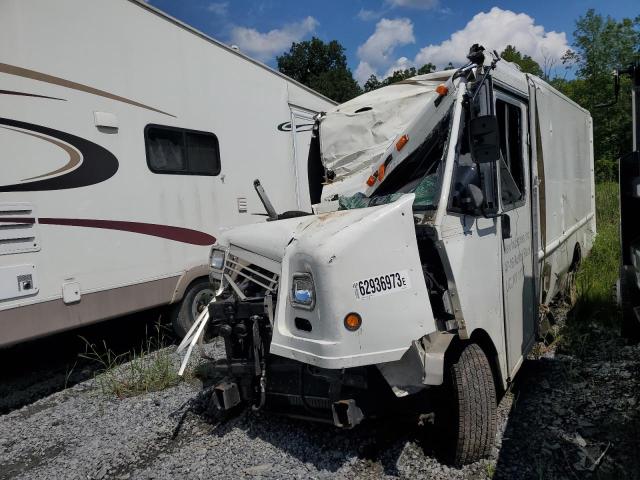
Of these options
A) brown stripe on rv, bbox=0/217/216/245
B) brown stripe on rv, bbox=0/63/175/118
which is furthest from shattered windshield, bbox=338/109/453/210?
brown stripe on rv, bbox=0/63/175/118

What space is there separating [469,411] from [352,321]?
100 centimetres

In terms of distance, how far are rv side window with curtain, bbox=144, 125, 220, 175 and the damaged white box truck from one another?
1.88 meters

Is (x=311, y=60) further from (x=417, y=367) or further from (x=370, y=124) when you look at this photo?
(x=417, y=367)

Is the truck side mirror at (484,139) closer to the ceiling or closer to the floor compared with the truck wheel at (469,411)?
closer to the ceiling

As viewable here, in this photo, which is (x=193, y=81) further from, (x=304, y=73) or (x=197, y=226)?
(x=304, y=73)

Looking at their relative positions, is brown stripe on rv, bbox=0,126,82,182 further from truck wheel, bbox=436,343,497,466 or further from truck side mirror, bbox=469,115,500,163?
truck wheel, bbox=436,343,497,466

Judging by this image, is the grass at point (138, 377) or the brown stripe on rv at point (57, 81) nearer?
the brown stripe on rv at point (57, 81)

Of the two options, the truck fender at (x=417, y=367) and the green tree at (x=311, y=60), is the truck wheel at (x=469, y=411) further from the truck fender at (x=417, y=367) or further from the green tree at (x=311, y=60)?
the green tree at (x=311, y=60)

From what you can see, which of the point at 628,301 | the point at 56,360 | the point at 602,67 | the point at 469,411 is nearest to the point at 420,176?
the point at 469,411

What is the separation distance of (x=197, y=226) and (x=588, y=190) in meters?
5.80

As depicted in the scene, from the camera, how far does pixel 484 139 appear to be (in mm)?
2924

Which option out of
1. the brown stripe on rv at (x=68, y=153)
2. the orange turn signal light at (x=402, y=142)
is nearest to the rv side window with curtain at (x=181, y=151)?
the brown stripe on rv at (x=68, y=153)

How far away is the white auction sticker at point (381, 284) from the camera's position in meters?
2.50

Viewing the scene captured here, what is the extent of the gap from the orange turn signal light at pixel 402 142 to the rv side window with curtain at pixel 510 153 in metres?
0.74
